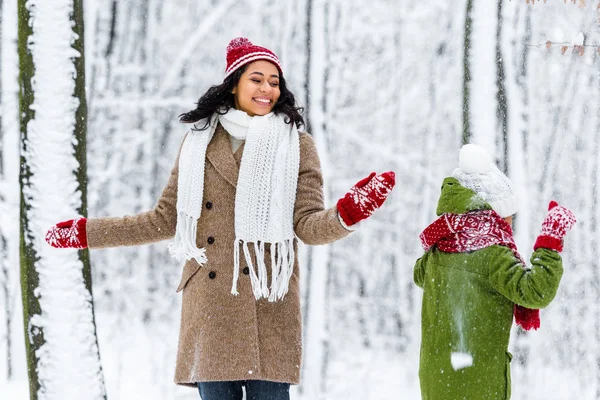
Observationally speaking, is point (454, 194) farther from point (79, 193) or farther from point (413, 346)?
point (413, 346)

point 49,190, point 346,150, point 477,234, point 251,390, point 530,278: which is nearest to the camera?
point 530,278

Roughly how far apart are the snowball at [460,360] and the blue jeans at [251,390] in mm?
644

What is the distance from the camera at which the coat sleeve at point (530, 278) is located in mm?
2664

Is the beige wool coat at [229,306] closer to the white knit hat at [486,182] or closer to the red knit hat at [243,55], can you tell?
the red knit hat at [243,55]

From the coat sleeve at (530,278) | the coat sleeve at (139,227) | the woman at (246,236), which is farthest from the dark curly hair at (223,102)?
the coat sleeve at (530,278)

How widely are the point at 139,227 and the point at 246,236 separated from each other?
499 millimetres

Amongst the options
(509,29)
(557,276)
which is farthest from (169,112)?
(557,276)

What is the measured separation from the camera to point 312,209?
305cm

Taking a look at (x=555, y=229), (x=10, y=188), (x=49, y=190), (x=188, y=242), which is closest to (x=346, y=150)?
(x=10, y=188)

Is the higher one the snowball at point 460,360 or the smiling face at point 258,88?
the smiling face at point 258,88

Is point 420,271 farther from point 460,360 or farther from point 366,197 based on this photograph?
point 366,197

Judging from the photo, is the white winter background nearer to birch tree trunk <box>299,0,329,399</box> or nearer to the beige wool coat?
birch tree trunk <box>299,0,329,399</box>

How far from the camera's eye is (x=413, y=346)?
39.9ft

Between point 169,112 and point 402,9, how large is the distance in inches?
141
